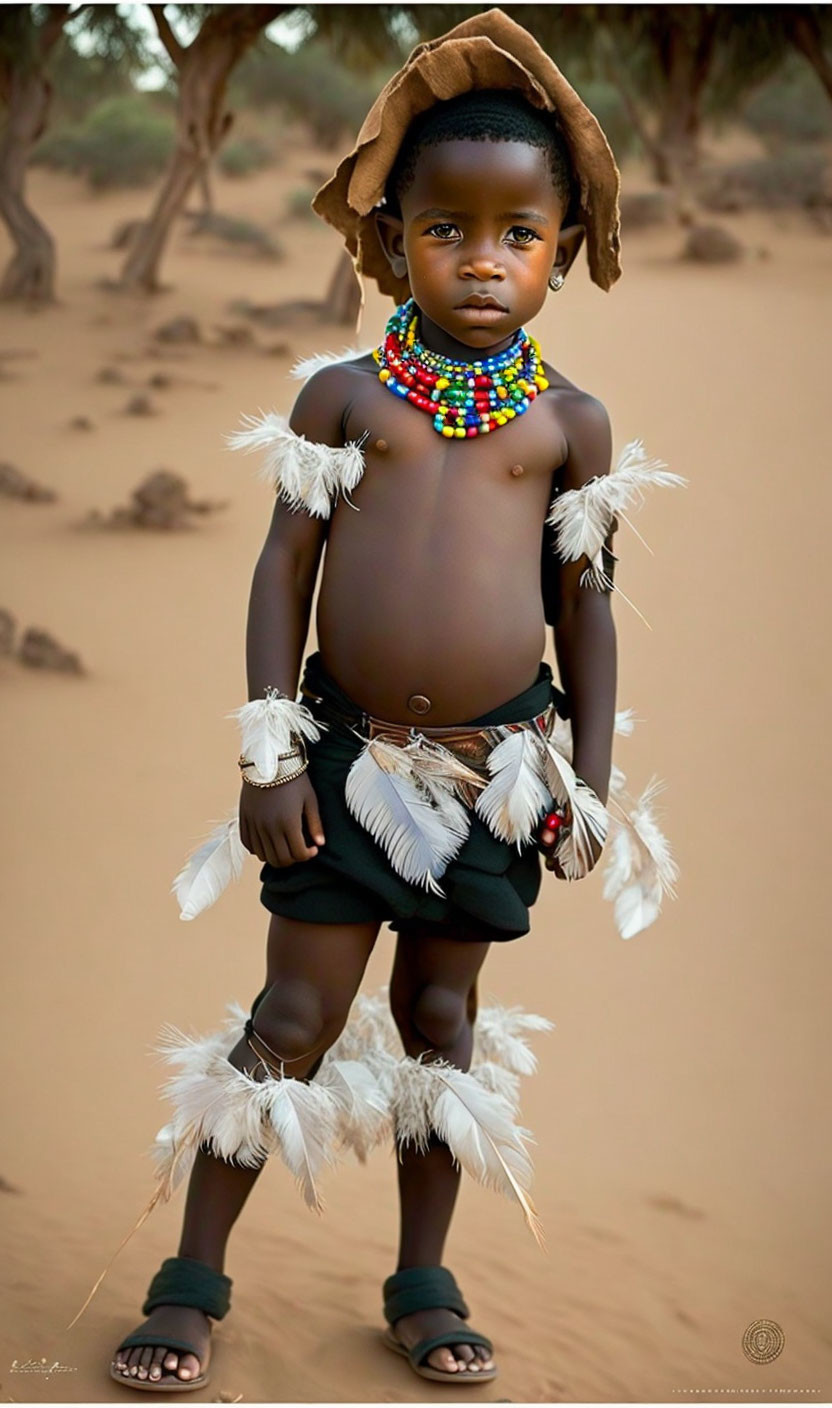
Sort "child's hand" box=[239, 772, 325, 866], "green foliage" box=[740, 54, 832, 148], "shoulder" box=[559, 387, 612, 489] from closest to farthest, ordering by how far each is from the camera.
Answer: "child's hand" box=[239, 772, 325, 866], "shoulder" box=[559, 387, 612, 489], "green foliage" box=[740, 54, 832, 148]

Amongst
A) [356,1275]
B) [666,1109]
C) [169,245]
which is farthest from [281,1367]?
[169,245]

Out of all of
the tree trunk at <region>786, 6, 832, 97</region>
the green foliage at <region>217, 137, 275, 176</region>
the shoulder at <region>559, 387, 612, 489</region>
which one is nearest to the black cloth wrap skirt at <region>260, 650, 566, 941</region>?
the shoulder at <region>559, 387, 612, 489</region>

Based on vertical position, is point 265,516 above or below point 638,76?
below

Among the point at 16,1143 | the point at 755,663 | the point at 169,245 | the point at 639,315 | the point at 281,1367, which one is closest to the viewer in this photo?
the point at 281,1367

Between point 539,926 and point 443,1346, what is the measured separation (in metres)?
1.96

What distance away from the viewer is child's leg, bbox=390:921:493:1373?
254 cm

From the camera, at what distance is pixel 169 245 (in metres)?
9.06

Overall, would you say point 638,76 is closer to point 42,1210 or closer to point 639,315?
point 639,315

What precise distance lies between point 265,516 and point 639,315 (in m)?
2.48

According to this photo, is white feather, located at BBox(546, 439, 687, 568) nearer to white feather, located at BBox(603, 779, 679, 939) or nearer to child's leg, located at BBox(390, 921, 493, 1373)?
white feather, located at BBox(603, 779, 679, 939)

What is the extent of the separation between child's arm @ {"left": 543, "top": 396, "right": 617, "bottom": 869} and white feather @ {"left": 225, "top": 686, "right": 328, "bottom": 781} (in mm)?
416

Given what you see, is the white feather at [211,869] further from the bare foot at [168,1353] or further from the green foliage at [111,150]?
the green foliage at [111,150]

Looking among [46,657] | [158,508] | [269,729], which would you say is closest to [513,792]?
[269,729]

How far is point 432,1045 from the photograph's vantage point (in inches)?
102
